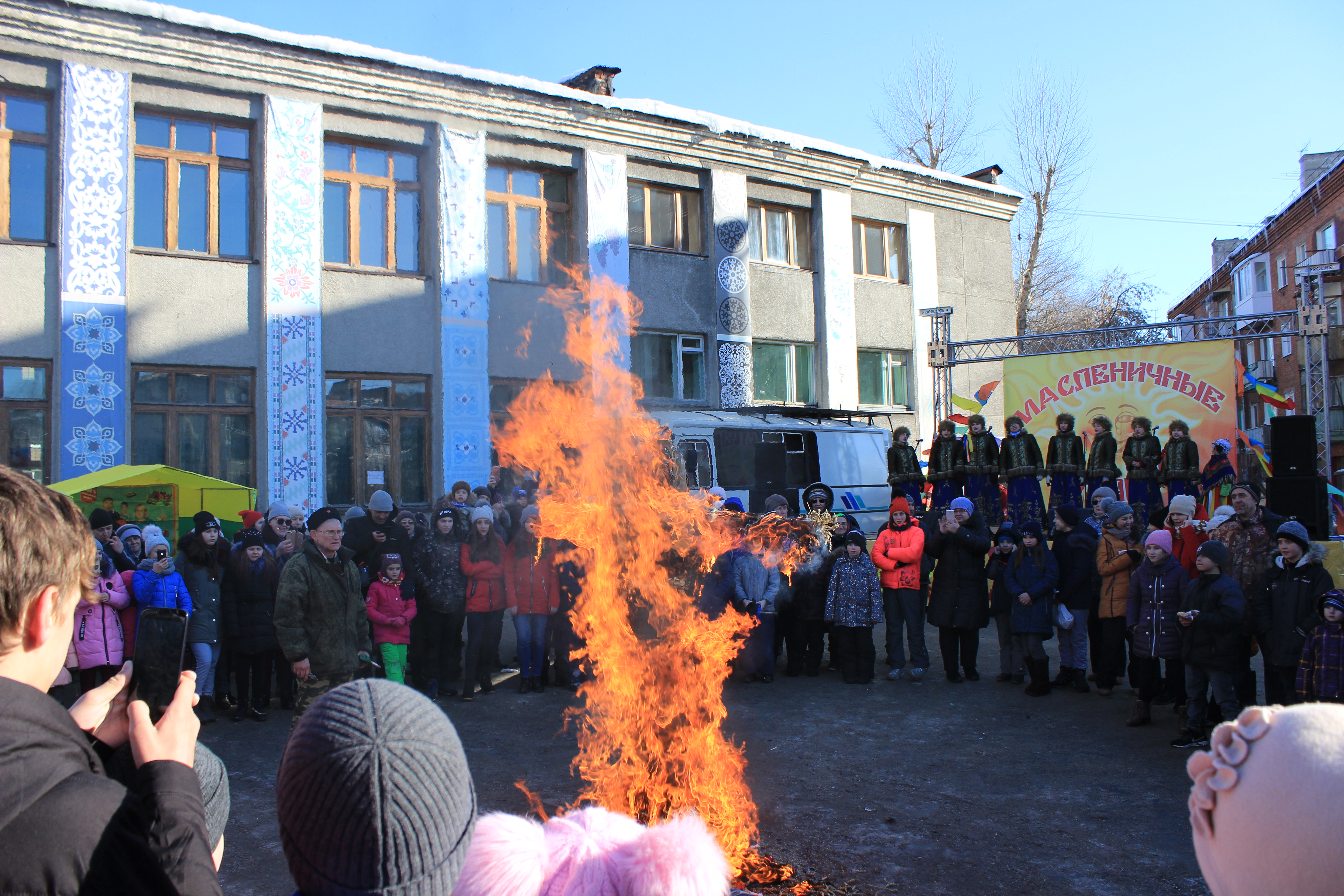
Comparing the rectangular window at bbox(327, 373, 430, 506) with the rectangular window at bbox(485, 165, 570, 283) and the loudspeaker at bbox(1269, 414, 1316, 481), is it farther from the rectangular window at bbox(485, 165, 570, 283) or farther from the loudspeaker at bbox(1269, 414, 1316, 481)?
the loudspeaker at bbox(1269, 414, 1316, 481)

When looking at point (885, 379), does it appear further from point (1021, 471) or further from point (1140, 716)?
point (1140, 716)


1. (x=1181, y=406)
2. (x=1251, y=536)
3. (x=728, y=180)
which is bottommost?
(x=1251, y=536)

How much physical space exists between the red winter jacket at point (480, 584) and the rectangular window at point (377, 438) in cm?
646

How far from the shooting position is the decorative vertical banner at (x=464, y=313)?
1653 centimetres

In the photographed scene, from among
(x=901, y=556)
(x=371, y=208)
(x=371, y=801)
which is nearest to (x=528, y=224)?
(x=371, y=208)

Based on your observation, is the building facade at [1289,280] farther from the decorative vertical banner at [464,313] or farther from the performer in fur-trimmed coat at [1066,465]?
the decorative vertical banner at [464,313]

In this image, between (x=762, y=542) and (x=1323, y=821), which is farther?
(x=762, y=542)

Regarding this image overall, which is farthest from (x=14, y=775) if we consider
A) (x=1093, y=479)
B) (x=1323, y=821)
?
(x=1093, y=479)

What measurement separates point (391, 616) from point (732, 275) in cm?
1364

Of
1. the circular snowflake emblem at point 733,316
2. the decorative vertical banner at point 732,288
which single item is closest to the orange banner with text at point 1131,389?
the decorative vertical banner at point 732,288

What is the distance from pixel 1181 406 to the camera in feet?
50.7

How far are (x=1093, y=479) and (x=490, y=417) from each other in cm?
1075

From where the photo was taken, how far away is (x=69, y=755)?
4.34ft

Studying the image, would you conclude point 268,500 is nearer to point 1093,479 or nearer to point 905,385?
point 1093,479
